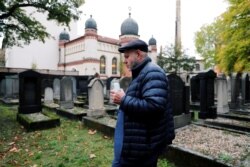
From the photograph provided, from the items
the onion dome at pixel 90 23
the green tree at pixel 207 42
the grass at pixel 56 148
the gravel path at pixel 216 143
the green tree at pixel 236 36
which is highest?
the onion dome at pixel 90 23

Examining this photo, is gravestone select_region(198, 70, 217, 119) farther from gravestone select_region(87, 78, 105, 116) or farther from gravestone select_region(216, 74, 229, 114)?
gravestone select_region(87, 78, 105, 116)

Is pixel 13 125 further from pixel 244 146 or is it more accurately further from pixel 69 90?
pixel 244 146

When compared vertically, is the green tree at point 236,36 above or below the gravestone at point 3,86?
above

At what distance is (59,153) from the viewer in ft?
18.2

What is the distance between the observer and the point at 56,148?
19.4 feet

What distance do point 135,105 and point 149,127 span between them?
27 cm

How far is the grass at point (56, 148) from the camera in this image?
16.3 feet

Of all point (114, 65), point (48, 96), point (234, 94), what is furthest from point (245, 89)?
point (114, 65)

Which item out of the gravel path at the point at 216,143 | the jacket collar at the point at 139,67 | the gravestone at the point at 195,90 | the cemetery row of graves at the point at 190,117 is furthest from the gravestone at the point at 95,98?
the jacket collar at the point at 139,67

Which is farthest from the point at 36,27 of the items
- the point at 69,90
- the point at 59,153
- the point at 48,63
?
the point at 48,63

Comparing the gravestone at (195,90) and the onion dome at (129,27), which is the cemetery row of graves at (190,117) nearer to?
the gravestone at (195,90)

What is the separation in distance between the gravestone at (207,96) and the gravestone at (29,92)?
696cm

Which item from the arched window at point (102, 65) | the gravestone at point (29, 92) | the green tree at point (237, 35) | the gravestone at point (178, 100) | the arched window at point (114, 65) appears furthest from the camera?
the arched window at point (114, 65)

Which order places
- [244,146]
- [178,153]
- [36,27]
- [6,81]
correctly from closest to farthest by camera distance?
[178,153] < [244,146] < [36,27] < [6,81]
